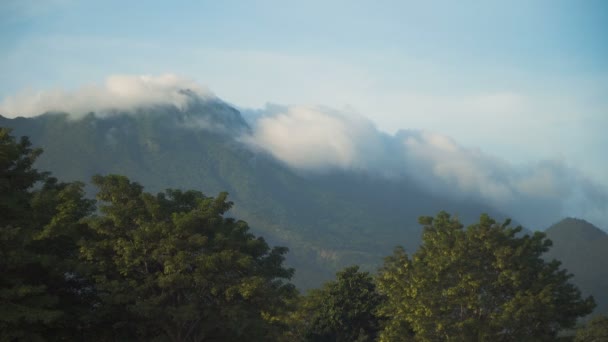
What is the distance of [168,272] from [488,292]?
54.5 feet

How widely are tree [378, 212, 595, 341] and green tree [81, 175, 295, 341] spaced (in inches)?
351

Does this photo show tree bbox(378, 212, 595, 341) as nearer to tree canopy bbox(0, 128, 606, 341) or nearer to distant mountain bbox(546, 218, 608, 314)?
tree canopy bbox(0, 128, 606, 341)

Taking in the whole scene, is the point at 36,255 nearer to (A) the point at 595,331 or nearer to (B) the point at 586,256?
(A) the point at 595,331

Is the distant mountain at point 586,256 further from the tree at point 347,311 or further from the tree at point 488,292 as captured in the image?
the tree at point 488,292

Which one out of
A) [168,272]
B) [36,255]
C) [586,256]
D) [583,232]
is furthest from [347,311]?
[583,232]

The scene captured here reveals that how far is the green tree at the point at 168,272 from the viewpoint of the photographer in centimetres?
2712

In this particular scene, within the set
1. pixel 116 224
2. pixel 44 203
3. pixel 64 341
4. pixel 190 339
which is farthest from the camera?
pixel 190 339

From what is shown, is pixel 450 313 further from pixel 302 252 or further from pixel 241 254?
pixel 302 252

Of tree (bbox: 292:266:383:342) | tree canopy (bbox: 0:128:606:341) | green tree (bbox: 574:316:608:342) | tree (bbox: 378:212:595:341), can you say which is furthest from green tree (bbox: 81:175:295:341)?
green tree (bbox: 574:316:608:342)

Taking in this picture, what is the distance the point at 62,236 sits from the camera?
2606cm

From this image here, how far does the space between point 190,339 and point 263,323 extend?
4.15m

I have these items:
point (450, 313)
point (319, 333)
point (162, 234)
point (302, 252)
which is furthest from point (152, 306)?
point (302, 252)

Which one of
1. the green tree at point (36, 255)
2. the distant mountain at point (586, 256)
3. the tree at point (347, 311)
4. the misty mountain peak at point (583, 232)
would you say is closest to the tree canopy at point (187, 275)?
the green tree at point (36, 255)

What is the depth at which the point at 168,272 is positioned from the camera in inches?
1081
